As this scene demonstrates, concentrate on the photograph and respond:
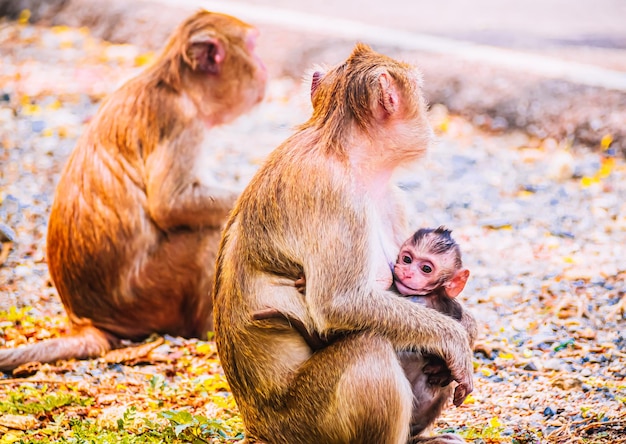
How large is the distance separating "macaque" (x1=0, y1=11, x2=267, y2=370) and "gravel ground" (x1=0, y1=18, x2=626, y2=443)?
305 millimetres

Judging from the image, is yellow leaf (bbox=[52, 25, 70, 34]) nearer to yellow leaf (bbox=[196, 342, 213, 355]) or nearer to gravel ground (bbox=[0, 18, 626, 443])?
gravel ground (bbox=[0, 18, 626, 443])

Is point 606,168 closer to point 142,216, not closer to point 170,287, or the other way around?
point 170,287

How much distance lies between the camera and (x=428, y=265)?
12.5 ft

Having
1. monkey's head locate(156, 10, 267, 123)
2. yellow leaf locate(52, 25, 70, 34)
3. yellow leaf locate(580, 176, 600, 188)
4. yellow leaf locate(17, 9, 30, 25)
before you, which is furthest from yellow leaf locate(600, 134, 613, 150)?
yellow leaf locate(17, 9, 30, 25)

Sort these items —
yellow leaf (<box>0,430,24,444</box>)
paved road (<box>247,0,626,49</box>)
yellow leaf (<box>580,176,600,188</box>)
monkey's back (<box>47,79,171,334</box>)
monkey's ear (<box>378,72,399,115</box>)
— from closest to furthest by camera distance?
monkey's ear (<box>378,72,399,115</box>) < yellow leaf (<box>0,430,24,444</box>) < monkey's back (<box>47,79,171,334</box>) < yellow leaf (<box>580,176,600,188</box>) < paved road (<box>247,0,626,49</box>)

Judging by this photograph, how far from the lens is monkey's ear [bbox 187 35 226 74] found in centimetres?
581

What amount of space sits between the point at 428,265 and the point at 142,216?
2379mm

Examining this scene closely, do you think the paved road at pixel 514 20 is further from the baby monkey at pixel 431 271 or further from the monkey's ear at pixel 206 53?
the baby monkey at pixel 431 271

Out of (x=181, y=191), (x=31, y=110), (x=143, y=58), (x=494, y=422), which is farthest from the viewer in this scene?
(x=143, y=58)

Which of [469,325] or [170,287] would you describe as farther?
[170,287]

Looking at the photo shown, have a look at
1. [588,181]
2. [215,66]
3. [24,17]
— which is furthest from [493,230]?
[24,17]

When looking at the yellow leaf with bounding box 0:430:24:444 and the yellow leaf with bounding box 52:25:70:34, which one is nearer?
the yellow leaf with bounding box 0:430:24:444

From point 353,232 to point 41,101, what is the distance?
6.90 meters

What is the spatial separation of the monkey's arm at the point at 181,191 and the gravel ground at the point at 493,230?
0.80 metres
